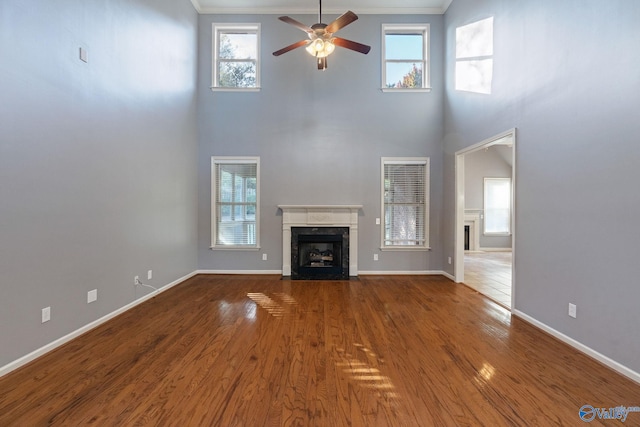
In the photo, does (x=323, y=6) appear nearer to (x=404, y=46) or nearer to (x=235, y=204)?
(x=404, y=46)

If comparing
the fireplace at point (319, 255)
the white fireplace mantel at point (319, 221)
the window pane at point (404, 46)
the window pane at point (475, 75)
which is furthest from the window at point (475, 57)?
the fireplace at point (319, 255)

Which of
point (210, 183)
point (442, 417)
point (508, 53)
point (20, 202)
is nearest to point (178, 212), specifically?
point (210, 183)

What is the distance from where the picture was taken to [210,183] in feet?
17.1

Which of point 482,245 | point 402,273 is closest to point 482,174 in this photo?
point 482,245

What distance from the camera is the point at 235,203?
528 cm

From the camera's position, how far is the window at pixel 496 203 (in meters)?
8.83

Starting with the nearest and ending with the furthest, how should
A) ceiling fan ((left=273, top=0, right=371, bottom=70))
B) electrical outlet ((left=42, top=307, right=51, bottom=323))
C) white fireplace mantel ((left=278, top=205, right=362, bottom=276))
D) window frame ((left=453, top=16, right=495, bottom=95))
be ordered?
1. electrical outlet ((left=42, top=307, right=51, bottom=323))
2. ceiling fan ((left=273, top=0, right=371, bottom=70))
3. window frame ((left=453, top=16, right=495, bottom=95))
4. white fireplace mantel ((left=278, top=205, right=362, bottom=276))

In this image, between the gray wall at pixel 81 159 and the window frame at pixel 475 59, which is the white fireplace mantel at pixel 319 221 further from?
the window frame at pixel 475 59

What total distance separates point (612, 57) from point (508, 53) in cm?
145

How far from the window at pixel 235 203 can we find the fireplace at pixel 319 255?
2.90 feet

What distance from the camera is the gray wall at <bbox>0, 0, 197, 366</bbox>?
208cm
